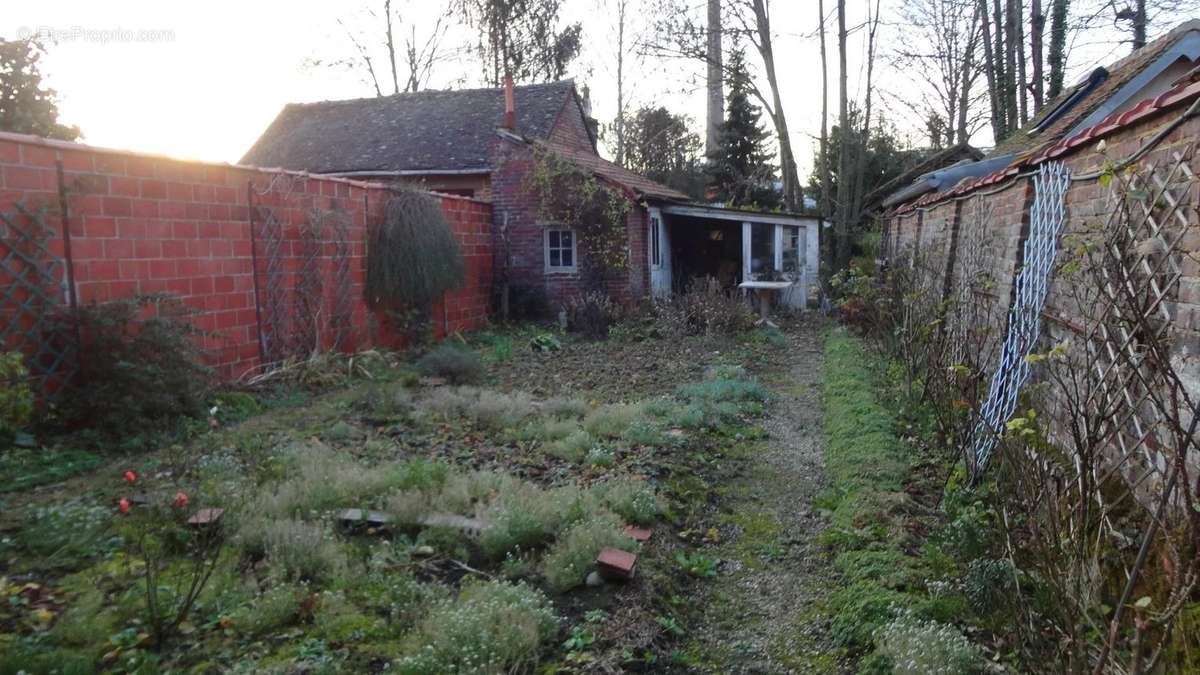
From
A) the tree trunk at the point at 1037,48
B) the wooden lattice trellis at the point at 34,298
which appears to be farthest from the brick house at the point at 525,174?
the wooden lattice trellis at the point at 34,298

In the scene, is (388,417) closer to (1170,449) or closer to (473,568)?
(473,568)

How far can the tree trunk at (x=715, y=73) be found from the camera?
76.9 ft

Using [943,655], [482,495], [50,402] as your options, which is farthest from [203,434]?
[943,655]

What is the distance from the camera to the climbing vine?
606 inches

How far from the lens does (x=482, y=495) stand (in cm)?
511

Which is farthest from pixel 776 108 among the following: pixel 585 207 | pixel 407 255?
pixel 407 255

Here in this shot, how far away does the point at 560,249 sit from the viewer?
16.3 meters

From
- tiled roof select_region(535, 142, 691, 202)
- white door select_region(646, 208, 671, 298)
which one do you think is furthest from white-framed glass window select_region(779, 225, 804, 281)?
white door select_region(646, 208, 671, 298)

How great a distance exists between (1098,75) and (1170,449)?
564 inches

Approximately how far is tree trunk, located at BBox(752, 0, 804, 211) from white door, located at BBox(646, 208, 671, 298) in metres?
5.61

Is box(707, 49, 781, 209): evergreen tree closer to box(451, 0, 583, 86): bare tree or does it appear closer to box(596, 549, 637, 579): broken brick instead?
box(451, 0, 583, 86): bare tree

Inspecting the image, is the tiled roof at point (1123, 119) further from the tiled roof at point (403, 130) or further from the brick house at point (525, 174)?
the tiled roof at point (403, 130)

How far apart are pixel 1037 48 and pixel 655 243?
1221 cm

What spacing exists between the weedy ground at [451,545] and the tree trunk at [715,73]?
1824cm
